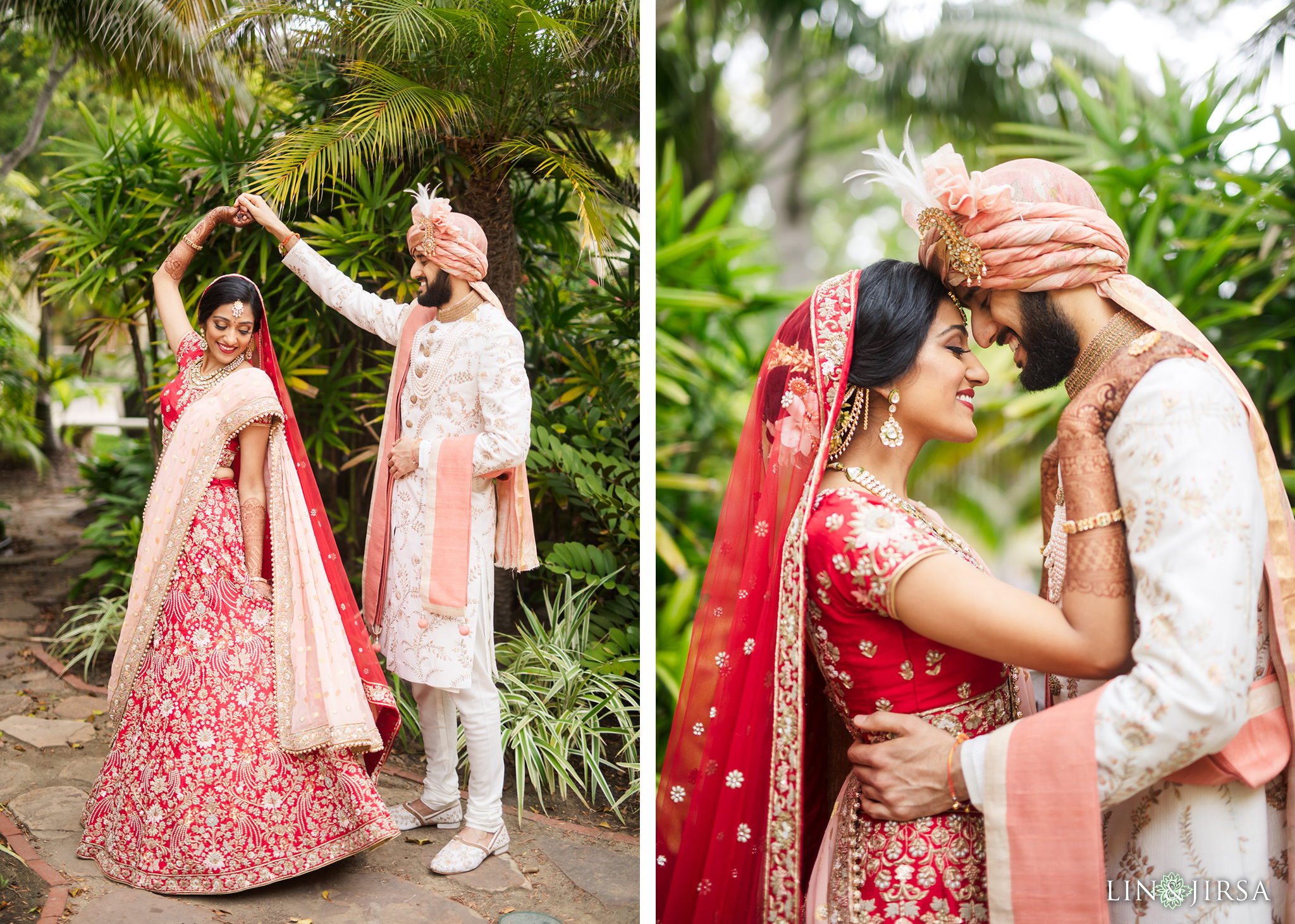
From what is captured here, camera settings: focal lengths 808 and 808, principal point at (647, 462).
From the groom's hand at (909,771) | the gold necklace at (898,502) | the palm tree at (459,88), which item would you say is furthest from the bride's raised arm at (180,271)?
the groom's hand at (909,771)

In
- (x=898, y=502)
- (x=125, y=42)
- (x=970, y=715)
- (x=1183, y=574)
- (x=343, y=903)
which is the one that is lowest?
(x=343, y=903)

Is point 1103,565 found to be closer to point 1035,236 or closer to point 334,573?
point 1035,236

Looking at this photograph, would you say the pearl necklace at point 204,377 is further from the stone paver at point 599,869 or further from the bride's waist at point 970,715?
the bride's waist at point 970,715

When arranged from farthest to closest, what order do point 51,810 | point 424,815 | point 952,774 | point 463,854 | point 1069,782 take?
point 424,815 → point 463,854 → point 51,810 → point 952,774 → point 1069,782

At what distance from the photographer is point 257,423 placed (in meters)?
1.95

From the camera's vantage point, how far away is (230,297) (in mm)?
1929

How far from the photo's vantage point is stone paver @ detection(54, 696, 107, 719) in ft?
6.26

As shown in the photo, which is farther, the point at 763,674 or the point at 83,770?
the point at 83,770

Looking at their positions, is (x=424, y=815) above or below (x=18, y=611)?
below

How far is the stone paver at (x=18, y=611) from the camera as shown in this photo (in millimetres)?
1922

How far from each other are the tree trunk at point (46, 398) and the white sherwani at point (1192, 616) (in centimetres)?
223

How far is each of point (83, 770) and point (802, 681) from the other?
1.66 meters

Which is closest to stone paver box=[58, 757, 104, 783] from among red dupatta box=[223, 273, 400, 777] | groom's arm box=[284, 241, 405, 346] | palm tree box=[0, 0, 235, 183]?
red dupatta box=[223, 273, 400, 777]

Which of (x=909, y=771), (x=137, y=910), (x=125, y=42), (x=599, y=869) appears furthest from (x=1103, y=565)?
(x=125, y=42)
